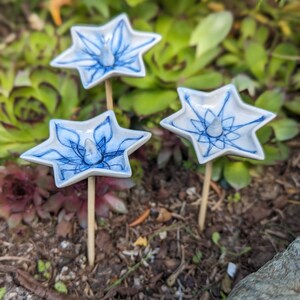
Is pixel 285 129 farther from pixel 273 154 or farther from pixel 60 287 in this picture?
pixel 60 287

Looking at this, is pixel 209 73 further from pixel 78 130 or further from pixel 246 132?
pixel 78 130

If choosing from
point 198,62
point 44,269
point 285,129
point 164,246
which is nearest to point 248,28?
point 198,62

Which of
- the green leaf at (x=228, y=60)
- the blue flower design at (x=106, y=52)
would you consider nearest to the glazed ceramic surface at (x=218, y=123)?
Result: the blue flower design at (x=106, y=52)

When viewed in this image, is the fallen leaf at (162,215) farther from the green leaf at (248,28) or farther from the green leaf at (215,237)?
the green leaf at (248,28)

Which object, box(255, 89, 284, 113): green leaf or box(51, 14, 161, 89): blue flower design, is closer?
box(51, 14, 161, 89): blue flower design

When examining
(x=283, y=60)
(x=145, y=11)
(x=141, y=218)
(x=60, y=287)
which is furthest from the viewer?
(x=145, y=11)


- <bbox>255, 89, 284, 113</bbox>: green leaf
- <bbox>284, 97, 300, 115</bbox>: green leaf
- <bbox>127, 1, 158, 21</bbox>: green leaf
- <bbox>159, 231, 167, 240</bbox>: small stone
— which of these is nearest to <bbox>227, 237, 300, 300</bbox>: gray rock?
<bbox>159, 231, 167, 240</bbox>: small stone

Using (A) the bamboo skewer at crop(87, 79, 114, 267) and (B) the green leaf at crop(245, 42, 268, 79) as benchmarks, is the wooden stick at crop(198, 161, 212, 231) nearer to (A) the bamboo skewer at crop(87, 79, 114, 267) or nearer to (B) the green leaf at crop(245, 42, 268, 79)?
(A) the bamboo skewer at crop(87, 79, 114, 267)
